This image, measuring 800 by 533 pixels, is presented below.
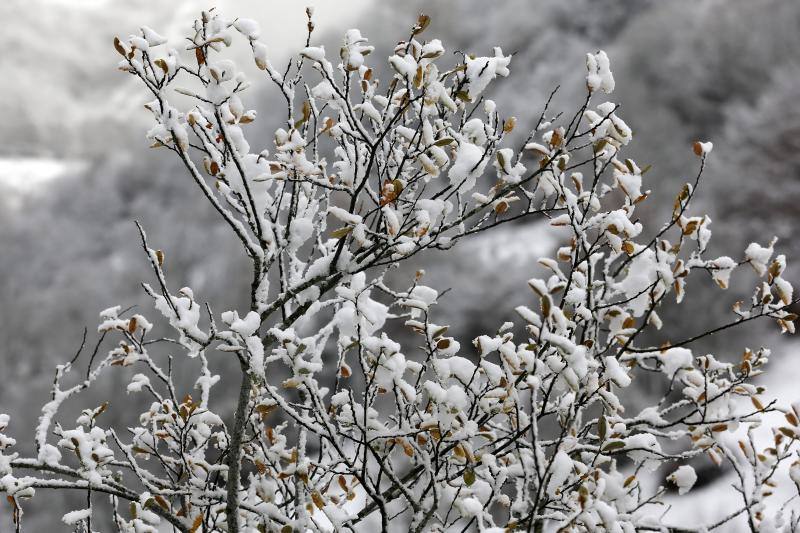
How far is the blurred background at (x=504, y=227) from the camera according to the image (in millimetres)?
10922

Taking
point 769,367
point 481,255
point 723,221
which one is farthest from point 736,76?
point 769,367

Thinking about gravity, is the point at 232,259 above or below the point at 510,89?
below

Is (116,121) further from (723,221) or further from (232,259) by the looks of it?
(723,221)

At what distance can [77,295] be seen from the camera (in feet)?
73.4

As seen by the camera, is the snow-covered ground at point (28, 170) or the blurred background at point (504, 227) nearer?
the blurred background at point (504, 227)

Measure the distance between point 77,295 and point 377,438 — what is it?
2428 centimetres

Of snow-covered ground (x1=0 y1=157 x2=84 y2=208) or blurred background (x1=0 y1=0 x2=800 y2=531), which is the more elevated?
snow-covered ground (x1=0 y1=157 x2=84 y2=208)

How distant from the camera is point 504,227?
59.5 ft

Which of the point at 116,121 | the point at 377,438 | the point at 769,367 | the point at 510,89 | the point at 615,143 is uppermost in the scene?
the point at 116,121

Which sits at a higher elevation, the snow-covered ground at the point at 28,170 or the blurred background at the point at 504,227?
the snow-covered ground at the point at 28,170

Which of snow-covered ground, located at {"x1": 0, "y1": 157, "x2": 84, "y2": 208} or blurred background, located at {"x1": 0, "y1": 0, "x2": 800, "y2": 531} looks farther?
snow-covered ground, located at {"x1": 0, "y1": 157, "x2": 84, "y2": 208}

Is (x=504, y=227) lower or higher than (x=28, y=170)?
lower

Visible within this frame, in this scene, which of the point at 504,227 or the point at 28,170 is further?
the point at 28,170

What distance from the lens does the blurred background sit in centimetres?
1092
